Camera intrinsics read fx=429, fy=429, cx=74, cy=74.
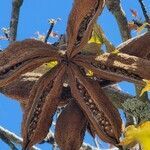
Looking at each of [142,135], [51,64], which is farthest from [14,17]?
[142,135]

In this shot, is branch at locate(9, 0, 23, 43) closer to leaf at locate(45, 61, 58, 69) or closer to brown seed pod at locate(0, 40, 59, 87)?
leaf at locate(45, 61, 58, 69)

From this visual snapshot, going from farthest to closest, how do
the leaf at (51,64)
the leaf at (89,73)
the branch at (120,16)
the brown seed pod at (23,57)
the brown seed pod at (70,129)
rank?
the branch at (120,16) < the leaf at (51,64) < the leaf at (89,73) < the brown seed pod at (23,57) < the brown seed pod at (70,129)

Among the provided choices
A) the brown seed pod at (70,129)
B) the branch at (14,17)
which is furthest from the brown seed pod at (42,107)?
the branch at (14,17)

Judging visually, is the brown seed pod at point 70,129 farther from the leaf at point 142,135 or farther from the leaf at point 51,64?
the leaf at point 142,135

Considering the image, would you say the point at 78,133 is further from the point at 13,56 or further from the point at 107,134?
the point at 13,56

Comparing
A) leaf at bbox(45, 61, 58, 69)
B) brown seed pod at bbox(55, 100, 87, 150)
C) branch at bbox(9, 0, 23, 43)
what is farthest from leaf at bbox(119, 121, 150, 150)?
branch at bbox(9, 0, 23, 43)

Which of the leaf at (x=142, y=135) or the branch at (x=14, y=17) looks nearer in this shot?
the leaf at (x=142, y=135)

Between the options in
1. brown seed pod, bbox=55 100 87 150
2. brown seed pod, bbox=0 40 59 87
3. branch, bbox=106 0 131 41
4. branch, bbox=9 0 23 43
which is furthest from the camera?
branch, bbox=9 0 23 43

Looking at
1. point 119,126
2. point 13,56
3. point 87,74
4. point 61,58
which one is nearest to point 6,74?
point 13,56
